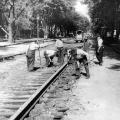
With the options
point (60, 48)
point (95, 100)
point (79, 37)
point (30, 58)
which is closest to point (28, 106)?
point (95, 100)

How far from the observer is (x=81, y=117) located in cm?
689

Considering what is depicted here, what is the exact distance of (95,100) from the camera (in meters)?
8.64

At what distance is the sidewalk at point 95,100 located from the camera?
23.0ft

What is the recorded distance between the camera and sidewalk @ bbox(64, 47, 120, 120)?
7018 mm

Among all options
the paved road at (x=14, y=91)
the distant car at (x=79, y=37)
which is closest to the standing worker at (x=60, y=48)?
the paved road at (x=14, y=91)

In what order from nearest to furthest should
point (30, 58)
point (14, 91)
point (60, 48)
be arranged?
point (14, 91) → point (30, 58) → point (60, 48)

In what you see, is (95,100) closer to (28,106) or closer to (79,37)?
(28,106)

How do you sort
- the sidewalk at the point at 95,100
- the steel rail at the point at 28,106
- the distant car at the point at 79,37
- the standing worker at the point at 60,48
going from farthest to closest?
1. the distant car at the point at 79,37
2. the standing worker at the point at 60,48
3. the sidewalk at the point at 95,100
4. the steel rail at the point at 28,106

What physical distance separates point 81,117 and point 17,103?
7.43 feet

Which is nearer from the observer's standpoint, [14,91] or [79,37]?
[14,91]

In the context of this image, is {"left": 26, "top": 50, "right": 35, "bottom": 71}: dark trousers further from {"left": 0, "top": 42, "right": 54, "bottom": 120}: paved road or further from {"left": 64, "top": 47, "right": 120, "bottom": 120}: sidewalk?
{"left": 64, "top": 47, "right": 120, "bottom": 120}: sidewalk

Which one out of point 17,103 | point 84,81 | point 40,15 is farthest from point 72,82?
point 40,15

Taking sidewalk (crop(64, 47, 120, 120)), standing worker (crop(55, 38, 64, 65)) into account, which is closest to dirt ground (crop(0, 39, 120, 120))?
sidewalk (crop(64, 47, 120, 120))

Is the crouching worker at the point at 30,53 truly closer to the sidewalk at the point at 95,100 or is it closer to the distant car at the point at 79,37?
the sidewalk at the point at 95,100
